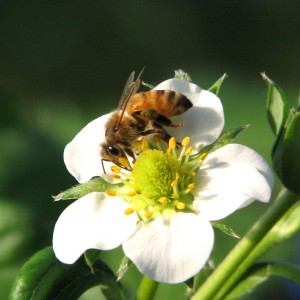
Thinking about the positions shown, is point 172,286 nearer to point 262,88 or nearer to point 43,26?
point 262,88

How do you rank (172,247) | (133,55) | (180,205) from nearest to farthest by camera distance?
(172,247) → (180,205) → (133,55)

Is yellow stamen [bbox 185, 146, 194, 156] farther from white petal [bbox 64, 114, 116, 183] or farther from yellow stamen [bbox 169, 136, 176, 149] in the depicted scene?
white petal [bbox 64, 114, 116, 183]

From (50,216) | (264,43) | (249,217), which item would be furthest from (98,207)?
(264,43)

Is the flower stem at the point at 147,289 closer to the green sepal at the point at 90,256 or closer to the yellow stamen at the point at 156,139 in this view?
the green sepal at the point at 90,256

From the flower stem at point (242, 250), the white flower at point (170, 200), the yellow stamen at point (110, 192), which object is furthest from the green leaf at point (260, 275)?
the yellow stamen at point (110, 192)

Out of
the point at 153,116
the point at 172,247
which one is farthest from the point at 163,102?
the point at 172,247

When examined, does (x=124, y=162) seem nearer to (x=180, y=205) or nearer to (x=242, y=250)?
(x=180, y=205)
